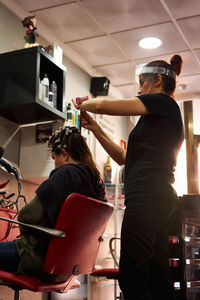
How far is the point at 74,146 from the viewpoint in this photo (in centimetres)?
222

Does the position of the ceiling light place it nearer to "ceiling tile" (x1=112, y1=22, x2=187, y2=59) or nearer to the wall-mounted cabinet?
"ceiling tile" (x1=112, y1=22, x2=187, y2=59)

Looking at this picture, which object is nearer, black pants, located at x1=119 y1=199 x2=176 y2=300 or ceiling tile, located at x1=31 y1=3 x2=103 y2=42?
black pants, located at x1=119 y1=199 x2=176 y2=300

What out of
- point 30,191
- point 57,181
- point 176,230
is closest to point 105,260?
point 30,191

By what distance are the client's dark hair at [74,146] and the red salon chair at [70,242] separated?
27cm

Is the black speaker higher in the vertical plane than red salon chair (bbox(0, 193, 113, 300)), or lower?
higher

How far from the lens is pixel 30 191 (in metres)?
3.67

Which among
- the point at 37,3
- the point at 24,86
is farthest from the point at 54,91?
the point at 37,3

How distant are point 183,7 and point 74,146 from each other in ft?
7.33

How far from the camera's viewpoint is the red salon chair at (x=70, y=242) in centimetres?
184

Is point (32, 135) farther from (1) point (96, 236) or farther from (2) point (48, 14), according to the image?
(1) point (96, 236)

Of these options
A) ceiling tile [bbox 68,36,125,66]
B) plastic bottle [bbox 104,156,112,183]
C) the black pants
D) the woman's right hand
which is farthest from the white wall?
plastic bottle [bbox 104,156,112,183]

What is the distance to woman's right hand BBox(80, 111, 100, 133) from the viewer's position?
2.18 metres

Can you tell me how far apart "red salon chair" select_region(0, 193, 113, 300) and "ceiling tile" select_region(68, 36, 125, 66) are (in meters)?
2.83

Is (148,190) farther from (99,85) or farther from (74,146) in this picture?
(99,85)
